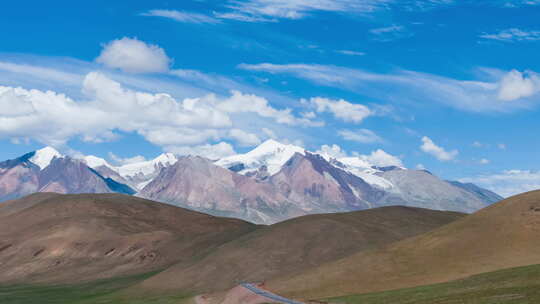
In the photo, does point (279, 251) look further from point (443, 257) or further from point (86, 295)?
point (443, 257)

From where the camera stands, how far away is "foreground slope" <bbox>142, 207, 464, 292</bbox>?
146375 millimetres

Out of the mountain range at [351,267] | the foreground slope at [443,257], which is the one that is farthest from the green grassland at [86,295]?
the foreground slope at [443,257]

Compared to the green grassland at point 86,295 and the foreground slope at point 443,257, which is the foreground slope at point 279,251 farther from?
the foreground slope at point 443,257

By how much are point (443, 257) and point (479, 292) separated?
41198 mm

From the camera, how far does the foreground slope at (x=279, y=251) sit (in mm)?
146375

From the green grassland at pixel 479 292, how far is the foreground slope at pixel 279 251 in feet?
201

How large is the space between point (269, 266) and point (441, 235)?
1765 inches

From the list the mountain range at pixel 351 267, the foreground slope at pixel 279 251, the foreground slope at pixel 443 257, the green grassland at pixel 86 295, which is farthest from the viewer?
the foreground slope at pixel 279 251

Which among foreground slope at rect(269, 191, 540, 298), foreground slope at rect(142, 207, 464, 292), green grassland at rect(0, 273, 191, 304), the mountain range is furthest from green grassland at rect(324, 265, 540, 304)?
foreground slope at rect(142, 207, 464, 292)

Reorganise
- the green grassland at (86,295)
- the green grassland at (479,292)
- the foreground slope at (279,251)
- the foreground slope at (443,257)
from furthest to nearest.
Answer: the foreground slope at (279,251) → the green grassland at (86,295) → the foreground slope at (443,257) → the green grassland at (479,292)

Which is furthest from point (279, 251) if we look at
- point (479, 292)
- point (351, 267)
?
point (479, 292)

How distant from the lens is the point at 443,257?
4259 inches

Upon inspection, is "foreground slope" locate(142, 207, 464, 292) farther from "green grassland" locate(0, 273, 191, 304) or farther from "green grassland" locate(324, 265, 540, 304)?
"green grassland" locate(324, 265, 540, 304)

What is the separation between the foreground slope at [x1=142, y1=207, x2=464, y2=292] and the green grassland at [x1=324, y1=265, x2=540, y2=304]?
61379 mm
